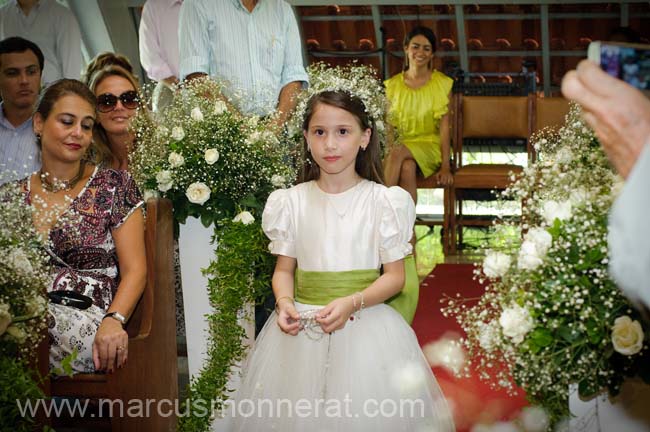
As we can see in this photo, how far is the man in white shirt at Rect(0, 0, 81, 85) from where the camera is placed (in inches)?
253

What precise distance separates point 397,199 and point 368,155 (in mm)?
290

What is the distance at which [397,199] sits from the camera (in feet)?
11.3

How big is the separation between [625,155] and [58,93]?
265cm

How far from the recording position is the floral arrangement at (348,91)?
12.0 ft

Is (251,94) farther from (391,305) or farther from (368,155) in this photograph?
(391,305)

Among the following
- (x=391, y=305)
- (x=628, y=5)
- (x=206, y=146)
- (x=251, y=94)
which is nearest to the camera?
(x=391, y=305)

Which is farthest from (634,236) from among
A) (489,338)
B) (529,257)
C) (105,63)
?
(105,63)

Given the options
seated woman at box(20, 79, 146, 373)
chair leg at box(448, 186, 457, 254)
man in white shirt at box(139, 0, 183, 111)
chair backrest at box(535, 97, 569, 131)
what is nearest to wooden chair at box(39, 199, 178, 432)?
seated woman at box(20, 79, 146, 373)

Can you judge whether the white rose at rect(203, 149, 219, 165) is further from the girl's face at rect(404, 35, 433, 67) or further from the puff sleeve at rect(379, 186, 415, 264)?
the girl's face at rect(404, 35, 433, 67)

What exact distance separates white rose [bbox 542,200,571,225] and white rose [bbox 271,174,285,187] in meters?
1.58

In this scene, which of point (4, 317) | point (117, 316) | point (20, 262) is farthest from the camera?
point (117, 316)

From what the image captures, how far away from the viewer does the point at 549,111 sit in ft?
25.9

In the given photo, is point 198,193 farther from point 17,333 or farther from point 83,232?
point 17,333

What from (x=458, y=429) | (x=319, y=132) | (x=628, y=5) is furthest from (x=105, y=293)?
(x=628, y=5)
